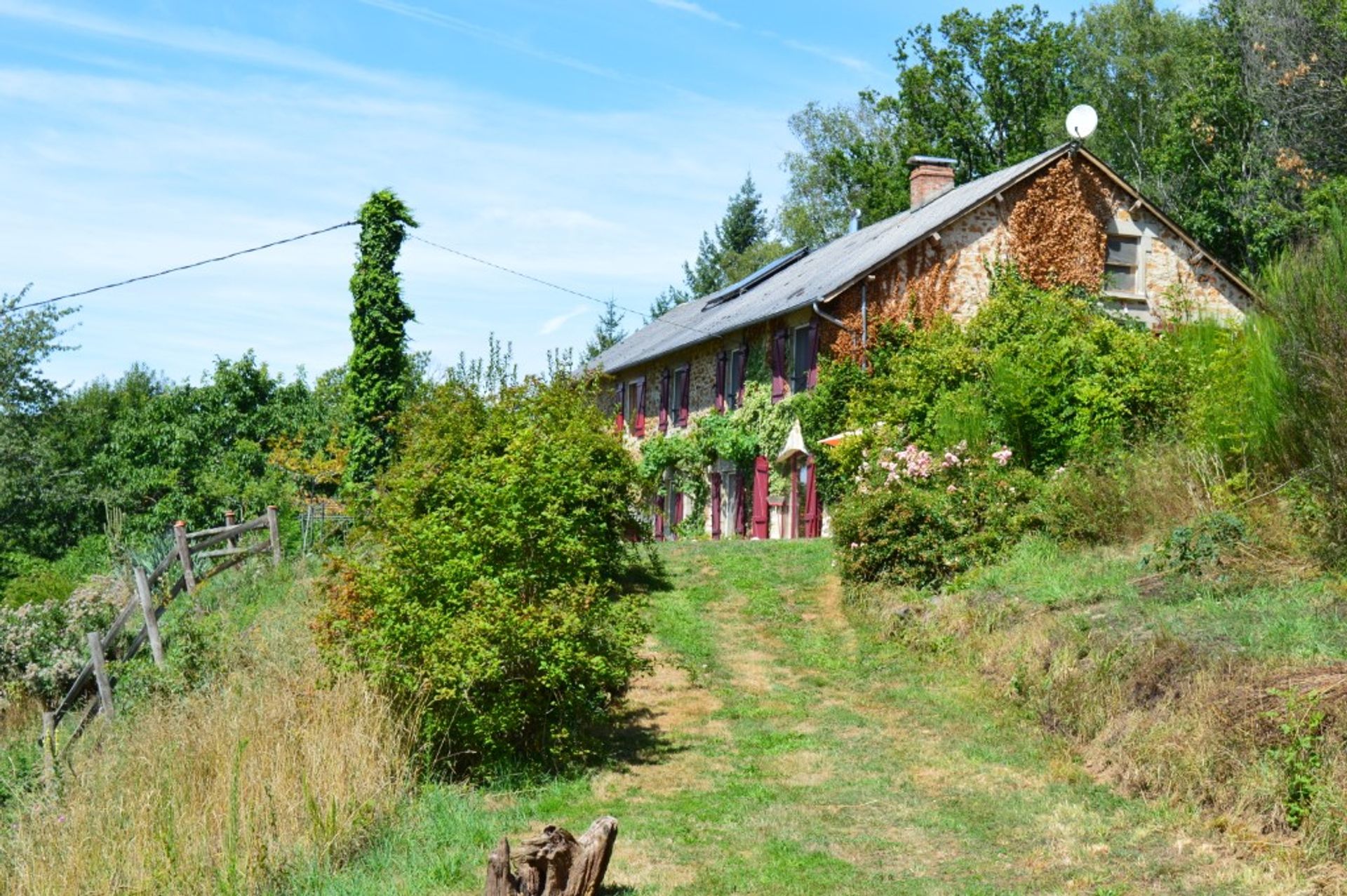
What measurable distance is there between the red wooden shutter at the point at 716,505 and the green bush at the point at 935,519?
12103 mm

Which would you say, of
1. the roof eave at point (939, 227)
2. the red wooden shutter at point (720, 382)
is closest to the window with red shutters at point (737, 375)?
the red wooden shutter at point (720, 382)

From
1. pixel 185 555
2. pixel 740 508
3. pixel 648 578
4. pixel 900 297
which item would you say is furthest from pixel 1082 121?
pixel 185 555

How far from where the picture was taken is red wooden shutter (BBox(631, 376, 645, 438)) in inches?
1369

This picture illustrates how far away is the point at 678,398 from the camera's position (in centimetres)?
3241

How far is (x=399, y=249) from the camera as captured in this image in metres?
25.6

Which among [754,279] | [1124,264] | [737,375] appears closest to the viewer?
[1124,264]

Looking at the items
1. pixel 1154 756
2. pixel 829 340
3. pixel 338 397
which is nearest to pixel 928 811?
pixel 1154 756

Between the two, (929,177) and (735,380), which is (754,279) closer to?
(929,177)

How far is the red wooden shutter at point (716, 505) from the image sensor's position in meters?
29.6

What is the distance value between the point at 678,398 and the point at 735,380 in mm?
3405

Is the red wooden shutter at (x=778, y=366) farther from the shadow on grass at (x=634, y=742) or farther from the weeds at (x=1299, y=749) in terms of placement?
the weeds at (x=1299, y=749)

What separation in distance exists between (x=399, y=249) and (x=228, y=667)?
14261 mm

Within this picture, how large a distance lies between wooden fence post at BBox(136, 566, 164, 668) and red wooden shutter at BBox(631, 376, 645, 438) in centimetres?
1999

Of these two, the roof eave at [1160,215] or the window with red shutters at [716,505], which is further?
the window with red shutters at [716,505]
